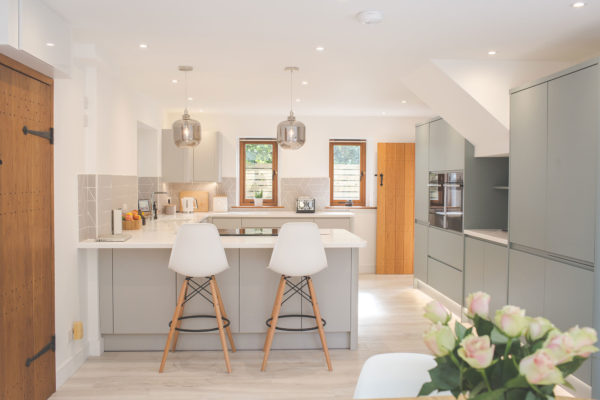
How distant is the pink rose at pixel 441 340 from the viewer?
95 centimetres

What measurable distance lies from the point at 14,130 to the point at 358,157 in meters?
5.57

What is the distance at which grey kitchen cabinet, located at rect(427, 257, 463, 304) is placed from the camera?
497 cm

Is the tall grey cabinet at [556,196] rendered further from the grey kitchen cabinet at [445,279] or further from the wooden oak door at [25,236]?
the wooden oak door at [25,236]

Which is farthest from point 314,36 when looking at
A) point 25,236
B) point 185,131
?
point 25,236

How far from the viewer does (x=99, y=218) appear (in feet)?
13.0

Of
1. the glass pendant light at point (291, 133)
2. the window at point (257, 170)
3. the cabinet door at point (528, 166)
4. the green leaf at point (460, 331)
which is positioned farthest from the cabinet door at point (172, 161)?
the green leaf at point (460, 331)

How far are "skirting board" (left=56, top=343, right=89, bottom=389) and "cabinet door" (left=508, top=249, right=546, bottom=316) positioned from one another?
126 inches

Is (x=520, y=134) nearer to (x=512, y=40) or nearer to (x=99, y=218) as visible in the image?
(x=512, y=40)

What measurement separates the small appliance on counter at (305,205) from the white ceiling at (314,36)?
242 centimetres

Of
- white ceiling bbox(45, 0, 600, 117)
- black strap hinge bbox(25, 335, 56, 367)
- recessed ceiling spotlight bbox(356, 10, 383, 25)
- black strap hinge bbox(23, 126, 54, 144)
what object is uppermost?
white ceiling bbox(45, 0, 600, 117)

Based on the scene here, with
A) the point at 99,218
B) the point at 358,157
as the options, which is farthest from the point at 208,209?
→ the point at 99,218

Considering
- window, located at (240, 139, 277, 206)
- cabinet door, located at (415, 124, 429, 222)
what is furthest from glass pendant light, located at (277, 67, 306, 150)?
window, located at (240, 139, 277, 206)

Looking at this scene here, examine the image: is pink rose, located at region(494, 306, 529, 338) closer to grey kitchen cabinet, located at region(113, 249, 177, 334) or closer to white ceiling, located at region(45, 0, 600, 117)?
white ceiling, located at region(45, 0, 600, 117)

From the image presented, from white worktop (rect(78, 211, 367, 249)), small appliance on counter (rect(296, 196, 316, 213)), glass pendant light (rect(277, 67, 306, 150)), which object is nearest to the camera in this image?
white worktop (rect(78, 211, 367, 249))
